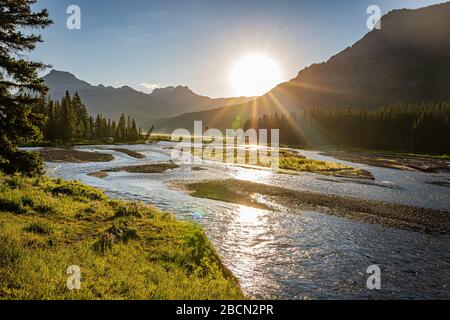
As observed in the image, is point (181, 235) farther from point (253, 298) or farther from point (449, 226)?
point (449, 226)

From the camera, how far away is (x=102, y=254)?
484 inches

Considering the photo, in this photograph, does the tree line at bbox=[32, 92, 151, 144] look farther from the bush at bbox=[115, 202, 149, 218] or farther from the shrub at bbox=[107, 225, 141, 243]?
the shrub at bbox=[107, 225, 141, 243]

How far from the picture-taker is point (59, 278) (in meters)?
9.39

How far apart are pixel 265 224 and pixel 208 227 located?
13.4 feet

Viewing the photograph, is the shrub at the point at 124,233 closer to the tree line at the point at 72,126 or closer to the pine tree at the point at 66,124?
the tree line at the point at 72,126

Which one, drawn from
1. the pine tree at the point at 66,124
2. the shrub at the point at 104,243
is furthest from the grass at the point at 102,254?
the pine tree at the point at 66,124

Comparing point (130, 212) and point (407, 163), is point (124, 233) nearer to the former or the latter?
point (130, 212)

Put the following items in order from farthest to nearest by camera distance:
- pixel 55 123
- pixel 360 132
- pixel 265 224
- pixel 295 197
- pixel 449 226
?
pixel 360 132 < pixel 55 123 < pixel 295 197 < pixel 449 226 < pixel 265 224

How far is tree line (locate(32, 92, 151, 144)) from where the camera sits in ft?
328

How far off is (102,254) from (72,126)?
103 meters

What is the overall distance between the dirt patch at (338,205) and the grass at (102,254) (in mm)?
12173

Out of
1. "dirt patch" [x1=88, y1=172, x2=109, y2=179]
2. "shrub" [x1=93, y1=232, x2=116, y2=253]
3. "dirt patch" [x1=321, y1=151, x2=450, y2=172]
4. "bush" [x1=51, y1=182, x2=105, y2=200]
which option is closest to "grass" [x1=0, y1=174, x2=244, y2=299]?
"shrub" [x1=93, y1=232, x2=116, y2=253]

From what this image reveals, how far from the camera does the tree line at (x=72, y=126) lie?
3939 inches
